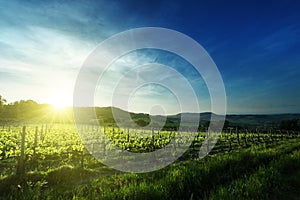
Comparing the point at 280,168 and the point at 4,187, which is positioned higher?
the point at 280,168

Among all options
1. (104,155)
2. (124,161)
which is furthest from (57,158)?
(124,161)

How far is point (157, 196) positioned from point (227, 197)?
5.04ft

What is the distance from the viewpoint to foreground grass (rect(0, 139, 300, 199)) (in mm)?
5109

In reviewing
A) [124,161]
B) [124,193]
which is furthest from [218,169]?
[124,161]

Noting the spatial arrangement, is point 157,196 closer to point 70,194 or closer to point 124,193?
point 124,193

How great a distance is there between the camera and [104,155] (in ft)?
45.3

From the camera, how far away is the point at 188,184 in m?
5.98

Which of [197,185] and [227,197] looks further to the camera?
[197,185]

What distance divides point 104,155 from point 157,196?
30.8ft

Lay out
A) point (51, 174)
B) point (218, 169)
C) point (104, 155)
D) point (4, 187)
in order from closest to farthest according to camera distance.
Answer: point (4, 187) → point (218, 169) → point (51, 174) → point (104, 155)

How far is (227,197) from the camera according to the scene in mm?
4684

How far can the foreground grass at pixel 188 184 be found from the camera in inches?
201

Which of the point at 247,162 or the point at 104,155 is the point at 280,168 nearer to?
the point at 247,162

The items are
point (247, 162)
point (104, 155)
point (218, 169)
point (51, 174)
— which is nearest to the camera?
point (218, 169)
